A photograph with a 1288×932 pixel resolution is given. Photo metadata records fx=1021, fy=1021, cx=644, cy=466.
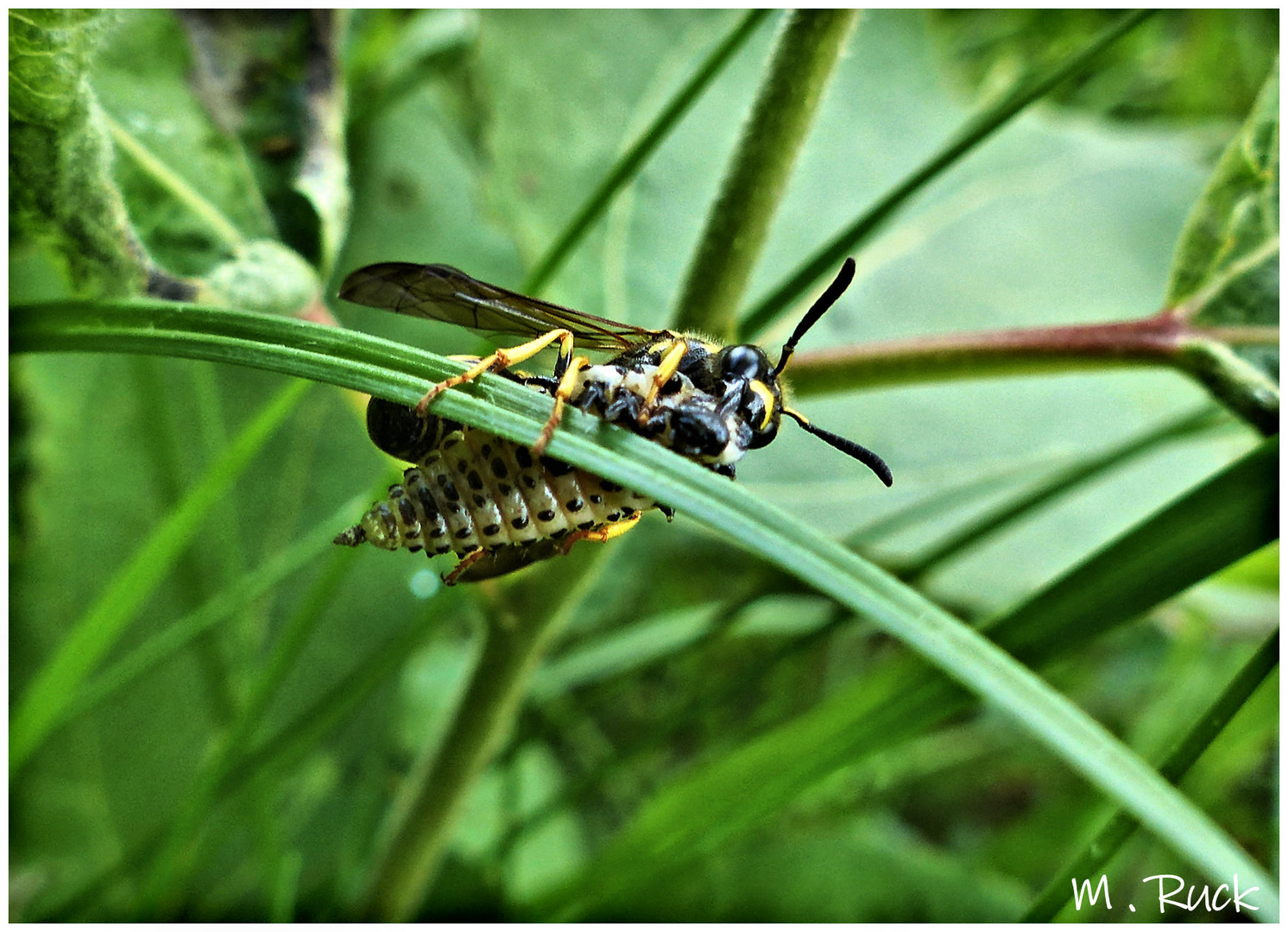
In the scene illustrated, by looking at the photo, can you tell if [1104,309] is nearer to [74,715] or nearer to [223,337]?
[223,337]

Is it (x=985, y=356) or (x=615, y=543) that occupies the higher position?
(x=615, y=543)

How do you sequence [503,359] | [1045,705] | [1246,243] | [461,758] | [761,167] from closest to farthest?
[1045,705] → [503,359] → [761,167] → [1246,243] → [461,758]

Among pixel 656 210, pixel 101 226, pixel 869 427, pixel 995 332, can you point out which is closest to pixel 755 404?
pixel 995 332

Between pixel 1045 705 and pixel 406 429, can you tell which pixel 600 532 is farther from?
pixel 1045 705

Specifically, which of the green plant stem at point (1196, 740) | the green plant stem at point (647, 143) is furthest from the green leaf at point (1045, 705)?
the green plant stem at point (647, 143)

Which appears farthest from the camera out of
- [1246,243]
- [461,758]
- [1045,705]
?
[461,758]

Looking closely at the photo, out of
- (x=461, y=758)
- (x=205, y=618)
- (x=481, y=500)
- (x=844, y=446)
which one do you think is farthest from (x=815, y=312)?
(x=205, y=618)
